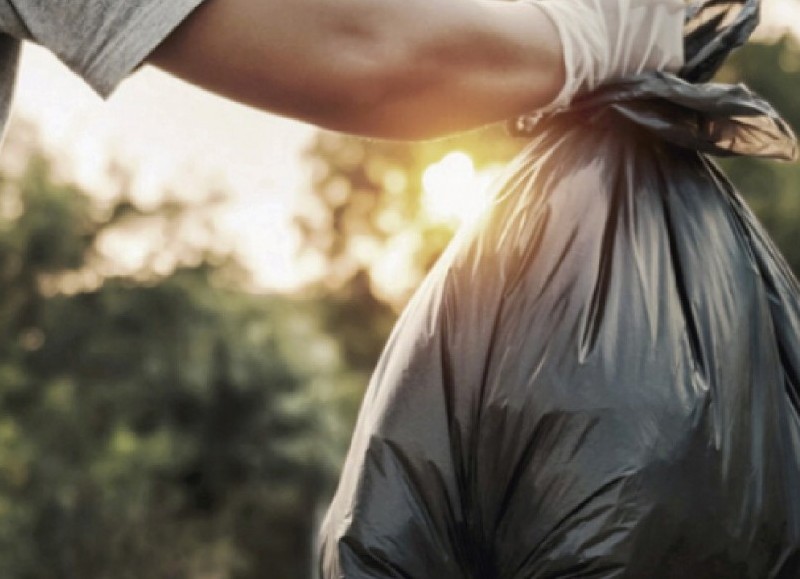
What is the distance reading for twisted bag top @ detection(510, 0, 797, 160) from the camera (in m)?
1.53

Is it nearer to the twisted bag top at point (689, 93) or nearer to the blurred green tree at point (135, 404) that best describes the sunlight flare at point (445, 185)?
the blurred green tree at point (135, 404)

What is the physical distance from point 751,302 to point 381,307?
35129mm

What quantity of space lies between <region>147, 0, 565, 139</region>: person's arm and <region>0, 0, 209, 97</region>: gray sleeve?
0.02 m

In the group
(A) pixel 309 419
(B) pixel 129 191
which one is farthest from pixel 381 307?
(B) pixel 129 191

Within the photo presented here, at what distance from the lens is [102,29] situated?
1099 mm

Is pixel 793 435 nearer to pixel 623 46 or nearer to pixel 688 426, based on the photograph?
pixel 688 426

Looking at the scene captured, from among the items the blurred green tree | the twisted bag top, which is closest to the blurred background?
the blurred green tree

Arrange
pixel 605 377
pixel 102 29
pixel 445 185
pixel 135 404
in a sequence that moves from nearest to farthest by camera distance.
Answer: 1. pixel 102 29
2. pixel 605 377
3. pixel 135 404
4. pixel 445 185

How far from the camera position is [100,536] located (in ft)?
72.7

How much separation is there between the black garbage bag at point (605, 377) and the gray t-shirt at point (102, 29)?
63 cm

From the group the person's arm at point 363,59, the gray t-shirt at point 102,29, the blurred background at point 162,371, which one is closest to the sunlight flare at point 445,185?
the blurred background at point 162,371

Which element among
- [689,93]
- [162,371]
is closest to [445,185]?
[162,371]

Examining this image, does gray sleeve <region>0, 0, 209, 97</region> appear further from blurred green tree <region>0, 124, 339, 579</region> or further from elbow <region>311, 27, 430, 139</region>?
blurred green tree <region>0, 124, 339, 579</region>

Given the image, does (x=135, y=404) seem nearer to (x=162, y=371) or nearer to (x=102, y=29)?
(x=162, y=371)
